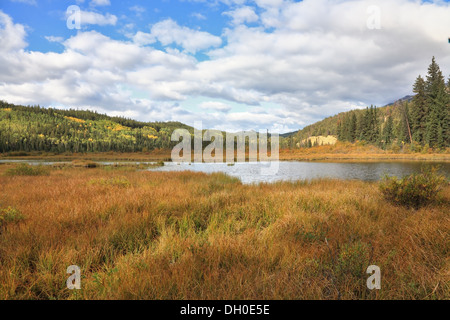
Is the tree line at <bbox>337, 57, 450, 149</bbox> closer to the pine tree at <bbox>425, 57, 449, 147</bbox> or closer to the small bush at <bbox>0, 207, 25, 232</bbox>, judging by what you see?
the pine tree at <bbox>425, 57, 449, 147</bbox>

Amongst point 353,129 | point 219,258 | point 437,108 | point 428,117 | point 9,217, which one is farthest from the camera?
point 353,129

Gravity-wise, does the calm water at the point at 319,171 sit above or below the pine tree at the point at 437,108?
below

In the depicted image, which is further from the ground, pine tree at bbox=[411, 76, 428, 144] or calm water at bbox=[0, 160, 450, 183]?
pine tree at bbox=[411, 76, 428, 144]

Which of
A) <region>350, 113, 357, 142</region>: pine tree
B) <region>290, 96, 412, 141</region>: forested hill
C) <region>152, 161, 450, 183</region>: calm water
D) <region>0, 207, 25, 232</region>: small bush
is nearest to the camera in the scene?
<region>0, 207, 25, 232</region>: small bush

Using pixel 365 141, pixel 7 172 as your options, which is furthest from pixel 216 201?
pixel 365 141

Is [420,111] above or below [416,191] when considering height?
above

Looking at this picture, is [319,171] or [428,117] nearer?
[319,171]

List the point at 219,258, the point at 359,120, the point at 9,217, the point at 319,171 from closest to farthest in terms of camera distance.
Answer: the point at 219,258 < the point at 9,217 < the point at 319,171 < the point at 359,120

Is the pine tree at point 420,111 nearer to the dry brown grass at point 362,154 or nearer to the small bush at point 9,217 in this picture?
the dry brown grass at point 362,154

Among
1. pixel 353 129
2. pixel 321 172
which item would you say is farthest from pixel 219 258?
pixel 353 129

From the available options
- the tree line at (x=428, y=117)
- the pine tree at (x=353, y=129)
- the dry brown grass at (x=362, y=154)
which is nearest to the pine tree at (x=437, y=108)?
the tree line at (x=428, y=117)

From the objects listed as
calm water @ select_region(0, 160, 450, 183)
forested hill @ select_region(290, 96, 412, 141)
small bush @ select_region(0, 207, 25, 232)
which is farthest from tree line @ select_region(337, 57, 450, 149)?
small bush @ select_region(0, 207, 25, 232)

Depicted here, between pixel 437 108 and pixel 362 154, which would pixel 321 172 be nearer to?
pixel 437 108
